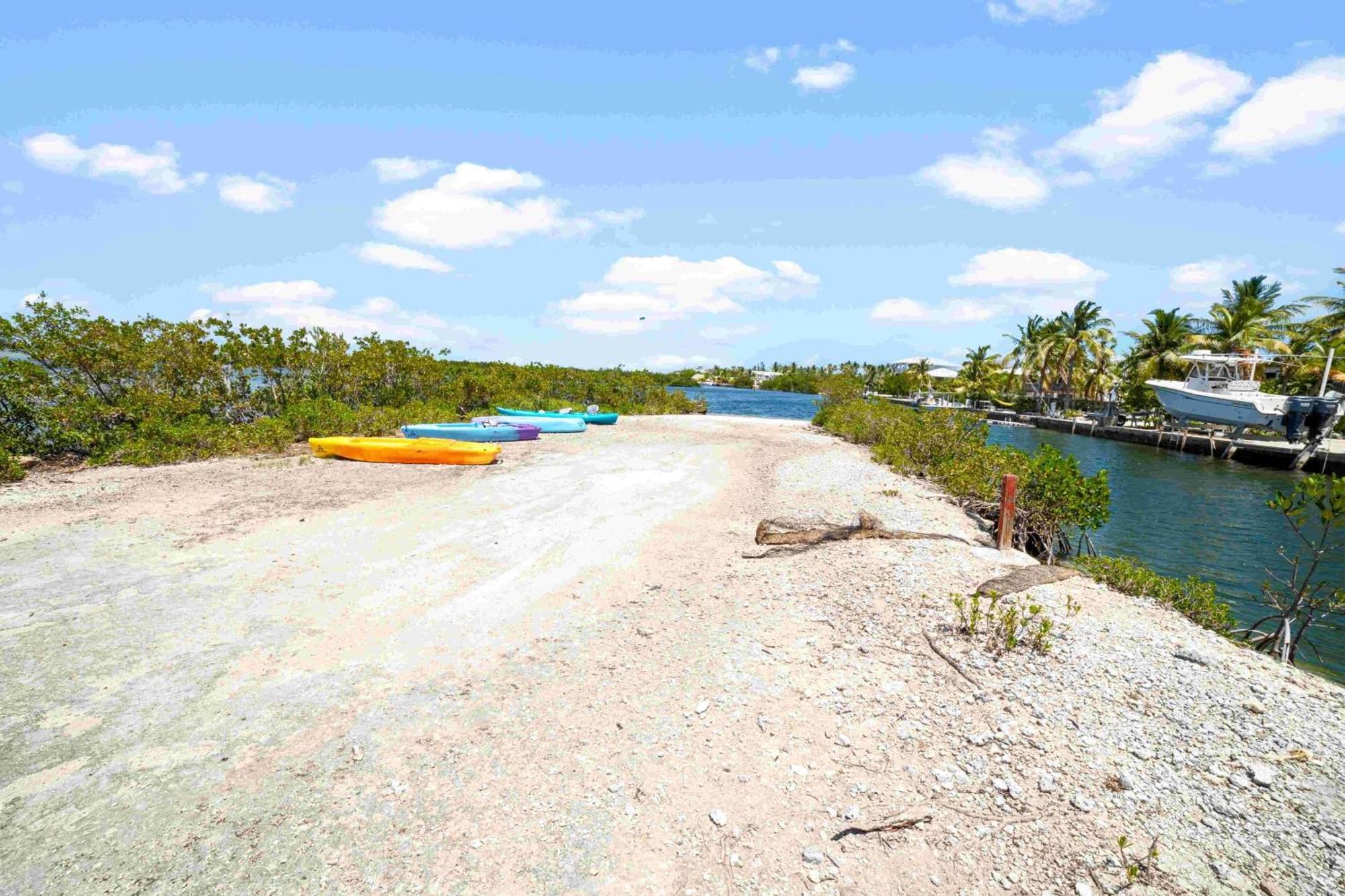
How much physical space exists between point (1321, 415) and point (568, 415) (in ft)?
143

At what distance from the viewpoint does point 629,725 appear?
4.81 m

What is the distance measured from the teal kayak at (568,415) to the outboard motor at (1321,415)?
40.8 meters

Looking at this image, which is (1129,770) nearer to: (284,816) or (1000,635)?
(1000,635)

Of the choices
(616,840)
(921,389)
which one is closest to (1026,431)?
(921,389)

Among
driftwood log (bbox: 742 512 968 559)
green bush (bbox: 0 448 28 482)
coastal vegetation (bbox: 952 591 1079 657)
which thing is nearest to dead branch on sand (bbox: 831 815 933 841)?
coastal vegetation (bbox: 952 591 1079 657)

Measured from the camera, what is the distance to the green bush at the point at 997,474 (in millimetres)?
11086

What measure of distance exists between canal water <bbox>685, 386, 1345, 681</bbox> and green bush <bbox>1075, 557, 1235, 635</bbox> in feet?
4.47

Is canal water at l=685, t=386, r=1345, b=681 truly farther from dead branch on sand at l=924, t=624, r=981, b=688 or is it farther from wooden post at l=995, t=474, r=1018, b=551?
dead branch on sand at l=924, t=624, r=981, b=688

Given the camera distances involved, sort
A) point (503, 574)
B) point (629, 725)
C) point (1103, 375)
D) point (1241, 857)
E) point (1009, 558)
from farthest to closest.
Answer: point (1103, 375) < point (1009, 558) < point (503, 574) < point (629, 725) < point (1241, 857)

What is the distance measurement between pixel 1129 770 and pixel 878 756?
5.83 ft

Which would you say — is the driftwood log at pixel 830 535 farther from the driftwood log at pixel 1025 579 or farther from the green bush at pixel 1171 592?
the green bush at pixel 1171 592

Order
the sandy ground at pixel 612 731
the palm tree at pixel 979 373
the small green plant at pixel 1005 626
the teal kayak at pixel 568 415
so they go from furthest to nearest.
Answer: the palm tree at pixel 979 373 < the teal kayak at pixel 568 415 < the small green plant at pixel 1005 626 < the sandy ground at pixel 612 731

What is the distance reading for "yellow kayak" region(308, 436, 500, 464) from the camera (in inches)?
655

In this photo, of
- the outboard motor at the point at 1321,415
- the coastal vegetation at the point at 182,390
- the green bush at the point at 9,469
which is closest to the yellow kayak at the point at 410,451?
Answer: the coastal vegetation at the point at 182,390
